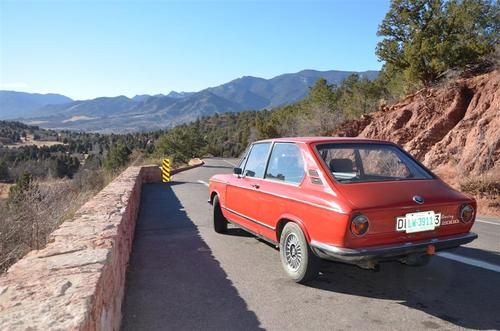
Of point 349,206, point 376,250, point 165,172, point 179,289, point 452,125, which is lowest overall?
point 165,172

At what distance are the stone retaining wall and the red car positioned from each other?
192cm

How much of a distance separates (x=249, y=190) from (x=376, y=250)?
7.89ft

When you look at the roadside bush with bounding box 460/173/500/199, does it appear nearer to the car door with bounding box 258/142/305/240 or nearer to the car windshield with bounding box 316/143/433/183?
the car windshield with bounding box 316/143/433/183

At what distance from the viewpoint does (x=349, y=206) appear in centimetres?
417

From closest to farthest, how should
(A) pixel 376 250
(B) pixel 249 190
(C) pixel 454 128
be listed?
1. (A) pixel 376 250
2. (B) pixel 249 190
3. (C) pixel 454 128

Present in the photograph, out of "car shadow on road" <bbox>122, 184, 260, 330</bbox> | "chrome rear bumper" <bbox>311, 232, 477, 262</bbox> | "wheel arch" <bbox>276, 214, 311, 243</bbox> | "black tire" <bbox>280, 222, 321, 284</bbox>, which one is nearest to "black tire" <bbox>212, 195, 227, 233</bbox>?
"car shadow on road" <bbox>122, 184, 260, 330</bbox>

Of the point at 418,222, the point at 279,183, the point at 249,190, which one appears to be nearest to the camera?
the point at 418,222

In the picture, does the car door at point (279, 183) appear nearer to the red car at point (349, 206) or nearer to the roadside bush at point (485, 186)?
the red car at point (349, 206)

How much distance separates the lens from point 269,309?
4254 mm

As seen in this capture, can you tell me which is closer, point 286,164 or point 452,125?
point 286,164

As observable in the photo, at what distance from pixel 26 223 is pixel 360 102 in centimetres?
2904

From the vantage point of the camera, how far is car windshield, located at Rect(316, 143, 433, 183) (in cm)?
512

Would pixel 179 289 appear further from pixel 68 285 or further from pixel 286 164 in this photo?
pixel 68 285

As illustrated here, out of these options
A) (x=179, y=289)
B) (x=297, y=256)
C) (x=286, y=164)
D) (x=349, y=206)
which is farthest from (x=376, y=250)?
(x=179, y=289)
